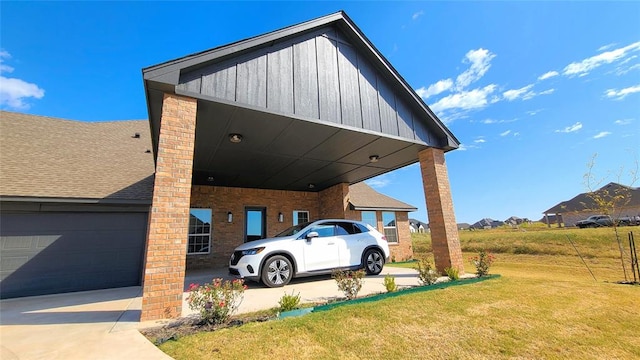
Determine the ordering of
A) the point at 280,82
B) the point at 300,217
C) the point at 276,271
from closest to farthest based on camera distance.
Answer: the point at 280,82, the point at 276,271, the point at 300,217

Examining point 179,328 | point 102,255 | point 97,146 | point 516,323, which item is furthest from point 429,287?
point 97,146

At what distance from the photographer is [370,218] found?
46.4ft

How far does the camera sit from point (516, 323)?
340 centimetres

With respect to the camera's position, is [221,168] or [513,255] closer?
[221,168]

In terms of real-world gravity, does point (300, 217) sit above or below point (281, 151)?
below

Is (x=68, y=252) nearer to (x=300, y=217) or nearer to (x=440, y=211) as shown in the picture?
(x=300, y=217)

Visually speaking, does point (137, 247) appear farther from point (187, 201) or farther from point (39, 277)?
point (187, 201)

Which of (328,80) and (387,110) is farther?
(387,110)

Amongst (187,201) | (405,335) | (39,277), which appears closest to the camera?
(405,335)

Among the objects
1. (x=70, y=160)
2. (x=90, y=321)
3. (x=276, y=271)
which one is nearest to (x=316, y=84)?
(x=276, y=271)

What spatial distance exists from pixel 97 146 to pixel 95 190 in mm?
3680

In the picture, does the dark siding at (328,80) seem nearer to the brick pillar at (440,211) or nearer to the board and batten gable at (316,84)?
the board and batten gable at (316,84)

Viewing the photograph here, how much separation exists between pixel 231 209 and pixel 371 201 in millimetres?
7548

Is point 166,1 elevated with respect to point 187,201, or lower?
elevated
